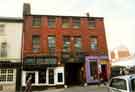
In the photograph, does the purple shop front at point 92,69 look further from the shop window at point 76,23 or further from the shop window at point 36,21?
the shop window at point 36,21

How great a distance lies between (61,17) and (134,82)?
800 inches

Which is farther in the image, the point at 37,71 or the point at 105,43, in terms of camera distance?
the point at 105,43

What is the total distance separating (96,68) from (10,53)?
12.0 m

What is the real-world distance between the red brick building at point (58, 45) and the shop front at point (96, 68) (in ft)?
1.82

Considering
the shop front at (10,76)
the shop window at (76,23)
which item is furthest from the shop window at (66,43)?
the shop front at (10,76)

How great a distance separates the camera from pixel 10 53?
24109 millimetres

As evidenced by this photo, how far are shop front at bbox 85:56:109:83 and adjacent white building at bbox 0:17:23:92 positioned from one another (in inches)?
367

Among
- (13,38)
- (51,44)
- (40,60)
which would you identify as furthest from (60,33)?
(13,38)

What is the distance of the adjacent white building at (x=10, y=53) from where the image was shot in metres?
23.0

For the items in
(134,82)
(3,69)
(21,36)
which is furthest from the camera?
(21,36)

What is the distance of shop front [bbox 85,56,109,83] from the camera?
82.2 ft

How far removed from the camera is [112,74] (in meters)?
27.4

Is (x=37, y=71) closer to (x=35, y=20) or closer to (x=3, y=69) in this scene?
(x=3, y=69)

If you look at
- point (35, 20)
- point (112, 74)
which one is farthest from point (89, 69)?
point (35, 20)
